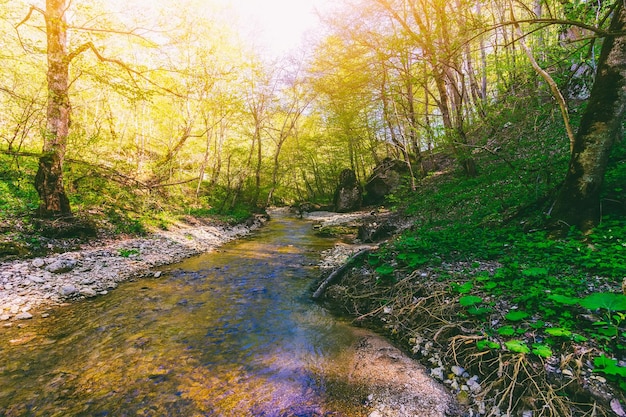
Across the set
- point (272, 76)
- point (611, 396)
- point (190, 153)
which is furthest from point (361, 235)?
point (272, 76)

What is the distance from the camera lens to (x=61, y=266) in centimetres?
714

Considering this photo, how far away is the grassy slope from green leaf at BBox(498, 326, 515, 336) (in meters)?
0.02

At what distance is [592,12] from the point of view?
523 centimetres

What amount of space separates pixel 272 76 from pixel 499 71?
19.5m

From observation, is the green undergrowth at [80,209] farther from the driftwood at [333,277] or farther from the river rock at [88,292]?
the driftwood at [333,277]

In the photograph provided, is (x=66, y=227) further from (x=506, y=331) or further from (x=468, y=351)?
(x=506, y=331)

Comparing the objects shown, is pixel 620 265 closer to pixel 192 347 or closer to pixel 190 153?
pixel 192 347

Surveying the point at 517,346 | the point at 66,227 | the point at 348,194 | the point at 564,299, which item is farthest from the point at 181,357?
the point at 348,194

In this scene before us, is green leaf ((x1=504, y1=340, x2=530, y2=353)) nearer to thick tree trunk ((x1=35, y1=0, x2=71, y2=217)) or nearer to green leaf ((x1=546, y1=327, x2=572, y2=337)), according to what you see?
green leaf ((x1=546, y1=327, x2=572, y2=337))

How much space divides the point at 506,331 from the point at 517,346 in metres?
0.39

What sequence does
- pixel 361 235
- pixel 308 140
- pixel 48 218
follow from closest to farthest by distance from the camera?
pixel 48 218, pixel 361 235, pixel 308 140

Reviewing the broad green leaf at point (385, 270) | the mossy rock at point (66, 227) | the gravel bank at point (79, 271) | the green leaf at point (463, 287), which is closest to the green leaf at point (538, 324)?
the green leaf at point (463, 287)

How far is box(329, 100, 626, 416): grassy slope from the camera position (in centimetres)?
297

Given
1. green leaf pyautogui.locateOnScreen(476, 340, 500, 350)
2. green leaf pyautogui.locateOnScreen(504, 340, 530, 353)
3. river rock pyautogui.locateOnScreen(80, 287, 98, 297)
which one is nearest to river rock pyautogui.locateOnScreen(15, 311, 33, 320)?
river rock pyautogui.locateOnScreen(80, 287, 98, 297)
